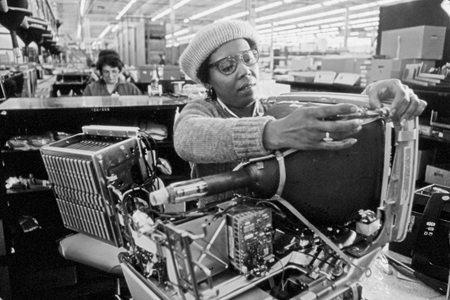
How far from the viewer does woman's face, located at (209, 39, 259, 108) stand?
114 centimetres

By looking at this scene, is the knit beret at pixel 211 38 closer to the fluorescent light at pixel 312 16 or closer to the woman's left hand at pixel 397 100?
the woman's left hand at pixel 397 100

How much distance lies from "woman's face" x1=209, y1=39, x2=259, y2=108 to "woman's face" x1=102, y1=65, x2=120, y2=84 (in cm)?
270

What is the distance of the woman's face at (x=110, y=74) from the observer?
3621 mm

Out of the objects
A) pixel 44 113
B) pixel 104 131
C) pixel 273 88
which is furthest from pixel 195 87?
pixel 104 131

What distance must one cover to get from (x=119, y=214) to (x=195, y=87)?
193 centimetres

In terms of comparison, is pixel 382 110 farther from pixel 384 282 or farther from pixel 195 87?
pixel 195 87

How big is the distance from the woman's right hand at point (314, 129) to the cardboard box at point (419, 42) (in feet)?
9.53

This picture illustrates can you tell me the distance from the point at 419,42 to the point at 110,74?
2.73 metres

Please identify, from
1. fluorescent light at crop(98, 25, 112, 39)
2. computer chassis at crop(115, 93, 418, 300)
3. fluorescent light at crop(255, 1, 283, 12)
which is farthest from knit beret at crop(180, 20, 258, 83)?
fluorescent light at crop(98, 25, 112, 39)

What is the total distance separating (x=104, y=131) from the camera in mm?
1172

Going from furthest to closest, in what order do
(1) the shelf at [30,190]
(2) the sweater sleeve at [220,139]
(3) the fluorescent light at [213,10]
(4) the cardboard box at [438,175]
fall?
(3) the fluorescent light at [213,10]
(4) the cardboard box at [438,175]
(1) the shelf at [30,190]
(2) the sweater sleeve at [220,139]

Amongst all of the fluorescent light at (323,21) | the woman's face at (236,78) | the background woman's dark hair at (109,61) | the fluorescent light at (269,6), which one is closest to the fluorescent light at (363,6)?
the fluorescent light at (323,21)

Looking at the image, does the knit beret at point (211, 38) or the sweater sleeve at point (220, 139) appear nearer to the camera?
the sweater sleeve at point (220, 139)

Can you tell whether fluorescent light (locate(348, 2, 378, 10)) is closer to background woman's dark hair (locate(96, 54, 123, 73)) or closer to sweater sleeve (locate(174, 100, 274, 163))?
background woman's dark hair (locate(96, 54, 123, 73))
